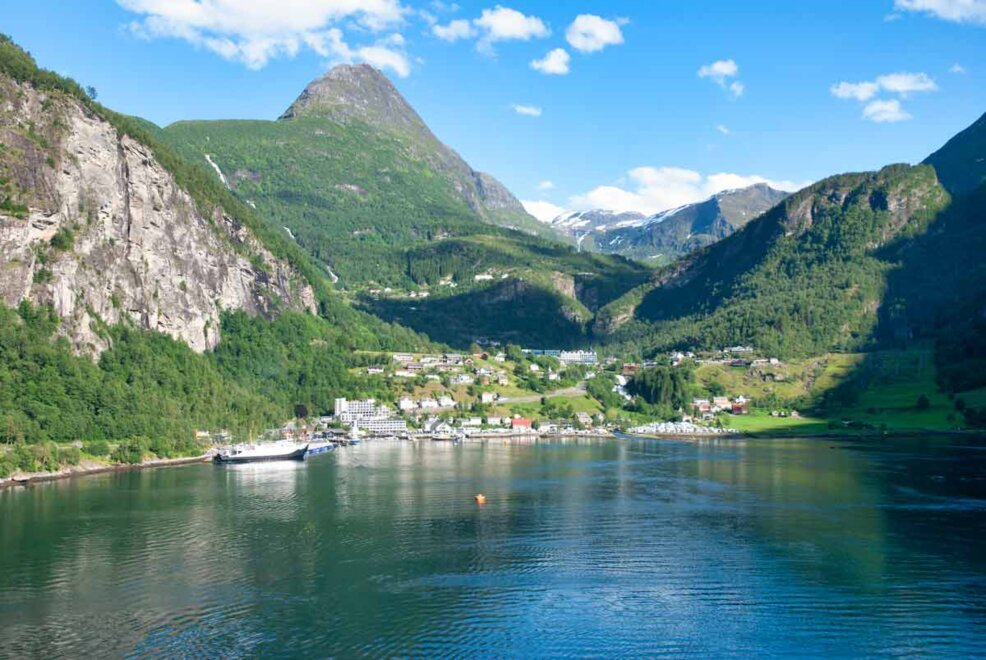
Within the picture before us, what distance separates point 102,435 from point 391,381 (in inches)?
2759

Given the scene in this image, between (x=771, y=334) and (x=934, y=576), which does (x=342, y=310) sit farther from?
(x=934, y=576)

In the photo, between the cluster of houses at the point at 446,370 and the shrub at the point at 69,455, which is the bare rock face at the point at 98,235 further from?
the cluster of houses at the point at 446,370

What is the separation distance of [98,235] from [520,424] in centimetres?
7117

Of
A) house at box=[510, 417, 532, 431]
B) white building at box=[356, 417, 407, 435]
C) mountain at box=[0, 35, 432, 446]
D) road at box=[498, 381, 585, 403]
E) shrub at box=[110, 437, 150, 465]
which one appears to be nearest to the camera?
shrub at box=[110, 437, 150, 465]

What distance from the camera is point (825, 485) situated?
249 ft

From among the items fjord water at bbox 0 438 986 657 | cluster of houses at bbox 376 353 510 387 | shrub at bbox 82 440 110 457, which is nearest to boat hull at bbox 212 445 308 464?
shrub at bbox 82 440 110 457

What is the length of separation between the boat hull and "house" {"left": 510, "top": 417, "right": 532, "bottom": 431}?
153ft

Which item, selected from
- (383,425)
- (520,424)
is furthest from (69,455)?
(520,424)

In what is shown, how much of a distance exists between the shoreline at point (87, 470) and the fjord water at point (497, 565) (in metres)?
3.08

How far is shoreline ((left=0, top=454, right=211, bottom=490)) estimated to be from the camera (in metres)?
76.1

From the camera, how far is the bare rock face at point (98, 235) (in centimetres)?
9794

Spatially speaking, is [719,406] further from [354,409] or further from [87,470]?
[87,470]

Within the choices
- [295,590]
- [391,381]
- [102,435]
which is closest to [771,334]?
[391,381]

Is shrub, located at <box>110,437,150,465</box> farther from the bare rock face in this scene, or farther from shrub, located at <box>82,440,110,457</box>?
the bare rock face
